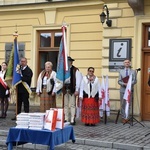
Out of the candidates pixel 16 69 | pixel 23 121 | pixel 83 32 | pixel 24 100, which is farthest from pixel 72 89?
pixel 23 121

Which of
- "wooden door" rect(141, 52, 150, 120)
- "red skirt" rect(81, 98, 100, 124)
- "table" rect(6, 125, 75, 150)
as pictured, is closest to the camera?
"table" rect(6, 125, 75, 150)

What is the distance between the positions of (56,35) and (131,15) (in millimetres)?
3054

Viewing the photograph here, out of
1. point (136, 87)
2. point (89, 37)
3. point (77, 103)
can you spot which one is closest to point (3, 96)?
point (77, 103)

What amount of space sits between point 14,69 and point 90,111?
7.91ft

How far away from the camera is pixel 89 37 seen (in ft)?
39.0

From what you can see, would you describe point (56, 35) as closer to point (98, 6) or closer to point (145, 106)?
point (98, 6)

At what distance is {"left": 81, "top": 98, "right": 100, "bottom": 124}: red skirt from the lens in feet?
32.5

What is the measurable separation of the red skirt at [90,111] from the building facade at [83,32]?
1.16 metres

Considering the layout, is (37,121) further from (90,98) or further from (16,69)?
(90,98)

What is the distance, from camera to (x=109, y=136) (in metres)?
8.49

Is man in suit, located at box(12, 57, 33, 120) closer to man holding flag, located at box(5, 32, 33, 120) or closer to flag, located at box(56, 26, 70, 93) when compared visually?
man holding flag, located at box(5, 32, 33, 120)

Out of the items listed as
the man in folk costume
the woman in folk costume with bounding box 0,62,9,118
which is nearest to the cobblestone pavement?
the man in folk costume

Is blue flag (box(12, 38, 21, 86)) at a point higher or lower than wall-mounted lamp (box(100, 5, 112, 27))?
lower

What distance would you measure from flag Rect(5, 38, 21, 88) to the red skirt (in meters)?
1.98
